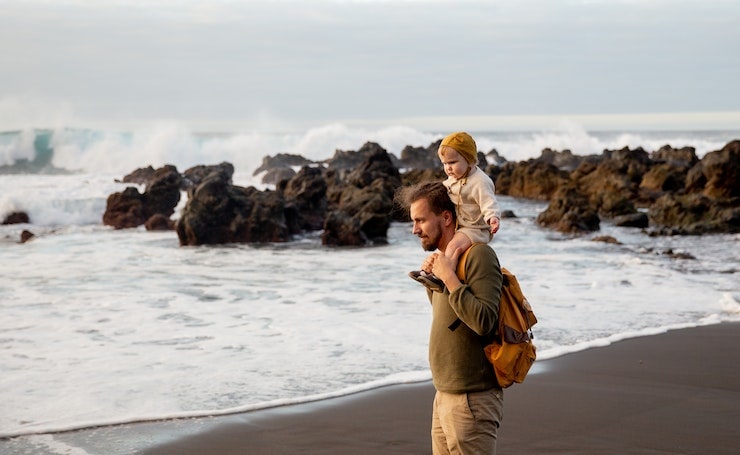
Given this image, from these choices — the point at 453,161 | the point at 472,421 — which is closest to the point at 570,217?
the point at 453,161

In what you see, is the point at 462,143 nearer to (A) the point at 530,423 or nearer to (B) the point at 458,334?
(B) the point at 458,334

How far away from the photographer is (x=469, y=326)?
305 cm

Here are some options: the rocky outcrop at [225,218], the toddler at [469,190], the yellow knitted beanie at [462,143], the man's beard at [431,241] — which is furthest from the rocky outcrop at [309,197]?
the man's beard at [431,241]

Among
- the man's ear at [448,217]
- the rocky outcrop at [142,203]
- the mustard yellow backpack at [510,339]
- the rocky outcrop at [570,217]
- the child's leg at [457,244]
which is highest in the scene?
the man's ear at [448,217]

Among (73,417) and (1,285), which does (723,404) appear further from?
(1,285)

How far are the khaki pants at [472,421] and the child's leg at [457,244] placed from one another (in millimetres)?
501

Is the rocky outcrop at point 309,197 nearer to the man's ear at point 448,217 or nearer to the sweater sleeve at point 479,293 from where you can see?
the man's ear at point 448,217

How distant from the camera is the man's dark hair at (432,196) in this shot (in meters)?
3.20

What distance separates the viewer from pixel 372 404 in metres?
6.39

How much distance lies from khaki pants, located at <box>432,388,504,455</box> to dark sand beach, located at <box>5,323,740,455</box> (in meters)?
2.14

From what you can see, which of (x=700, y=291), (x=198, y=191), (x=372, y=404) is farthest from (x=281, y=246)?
(x=372, y=404)

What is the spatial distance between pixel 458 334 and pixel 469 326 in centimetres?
13

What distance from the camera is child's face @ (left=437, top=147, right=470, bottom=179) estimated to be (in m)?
3.60

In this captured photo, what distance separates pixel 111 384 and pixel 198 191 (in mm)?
12237
